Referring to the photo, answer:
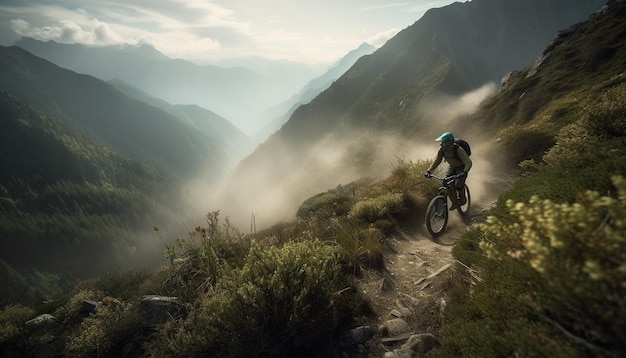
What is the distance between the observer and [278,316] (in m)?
4.95

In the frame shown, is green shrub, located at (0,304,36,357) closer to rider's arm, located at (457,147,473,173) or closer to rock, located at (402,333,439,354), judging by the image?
rock, located at (402,333,439,354)

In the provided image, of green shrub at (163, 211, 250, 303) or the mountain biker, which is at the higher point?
the mountain biker

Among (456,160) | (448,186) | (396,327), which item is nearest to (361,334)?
(396,327)

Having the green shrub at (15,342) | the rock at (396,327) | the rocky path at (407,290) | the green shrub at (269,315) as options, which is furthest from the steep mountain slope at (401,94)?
the green shrub at (269,315)

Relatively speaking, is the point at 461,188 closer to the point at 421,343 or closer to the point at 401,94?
the point at 421,343

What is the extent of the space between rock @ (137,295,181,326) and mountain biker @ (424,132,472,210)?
787 centimetres

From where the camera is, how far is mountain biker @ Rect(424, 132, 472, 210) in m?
9.84

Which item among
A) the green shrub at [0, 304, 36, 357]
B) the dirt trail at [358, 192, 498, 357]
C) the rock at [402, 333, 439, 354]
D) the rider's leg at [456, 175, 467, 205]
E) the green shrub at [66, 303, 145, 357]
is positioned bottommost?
the green shrub at [0, 304, 36, 357]

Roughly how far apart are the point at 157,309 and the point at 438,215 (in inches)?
312

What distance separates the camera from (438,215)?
991 centimetres

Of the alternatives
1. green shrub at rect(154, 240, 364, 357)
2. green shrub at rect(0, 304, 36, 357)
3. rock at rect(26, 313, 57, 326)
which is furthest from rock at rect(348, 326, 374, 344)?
rock at rect(26, 313, 57, 326)

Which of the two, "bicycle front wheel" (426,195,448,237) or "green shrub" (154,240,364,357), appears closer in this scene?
"green shrub" (154,240,364,357)

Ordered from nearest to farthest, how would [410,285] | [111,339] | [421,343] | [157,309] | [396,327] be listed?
1. [421,343]
2. [396,327]
3. [111,339]
4. [157,309]
5. [410,285]

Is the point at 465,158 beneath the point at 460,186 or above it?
above
